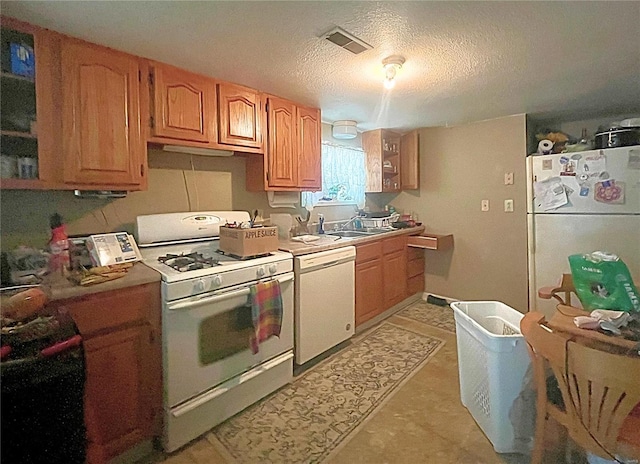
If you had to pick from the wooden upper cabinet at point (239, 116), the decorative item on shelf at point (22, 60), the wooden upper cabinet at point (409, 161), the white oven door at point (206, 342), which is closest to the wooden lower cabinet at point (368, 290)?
the white oven door at point (206, 342)

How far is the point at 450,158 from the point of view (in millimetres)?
3900

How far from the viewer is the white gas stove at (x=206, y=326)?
1692 mm

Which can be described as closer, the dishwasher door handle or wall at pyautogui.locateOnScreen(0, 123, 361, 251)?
wall at pyautogui.locateOnScreen(0, 123, 361, 251)

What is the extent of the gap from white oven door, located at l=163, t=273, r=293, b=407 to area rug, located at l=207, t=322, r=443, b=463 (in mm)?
298

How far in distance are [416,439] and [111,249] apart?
190cm

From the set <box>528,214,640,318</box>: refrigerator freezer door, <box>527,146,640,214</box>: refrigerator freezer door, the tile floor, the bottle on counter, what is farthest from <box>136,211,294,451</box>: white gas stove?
<box>527,146,640,214</box>: refrigerator freezer door

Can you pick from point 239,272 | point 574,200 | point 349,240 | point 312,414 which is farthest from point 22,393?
point 574,200

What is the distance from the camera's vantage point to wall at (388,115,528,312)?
11.4ft

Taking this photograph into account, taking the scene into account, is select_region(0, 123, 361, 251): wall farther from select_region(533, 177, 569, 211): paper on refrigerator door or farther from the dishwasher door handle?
select_region(533, 177, 569, 211): paper on refrigerator door

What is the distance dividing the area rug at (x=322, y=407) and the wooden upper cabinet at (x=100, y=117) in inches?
60.3

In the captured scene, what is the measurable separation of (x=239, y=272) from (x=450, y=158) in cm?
299

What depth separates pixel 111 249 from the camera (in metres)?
1.78

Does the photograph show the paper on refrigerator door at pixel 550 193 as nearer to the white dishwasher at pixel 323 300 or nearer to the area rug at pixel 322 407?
the area rug at pixel 322 407

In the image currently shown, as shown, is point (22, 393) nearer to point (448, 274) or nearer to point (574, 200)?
point (574, 200)
